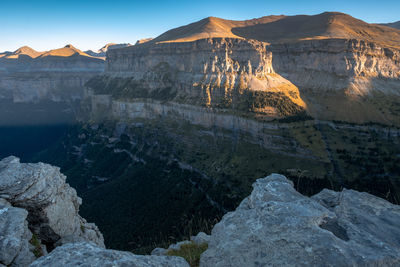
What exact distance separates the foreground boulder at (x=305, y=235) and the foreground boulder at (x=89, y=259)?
9.13ft

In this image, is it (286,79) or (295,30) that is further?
(295,30)

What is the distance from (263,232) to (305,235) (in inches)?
67.8

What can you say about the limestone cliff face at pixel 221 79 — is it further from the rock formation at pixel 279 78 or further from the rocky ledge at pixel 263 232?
the rocky ledge at pixel 263 232

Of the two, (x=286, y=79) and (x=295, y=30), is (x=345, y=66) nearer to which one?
(x=286, y=79)

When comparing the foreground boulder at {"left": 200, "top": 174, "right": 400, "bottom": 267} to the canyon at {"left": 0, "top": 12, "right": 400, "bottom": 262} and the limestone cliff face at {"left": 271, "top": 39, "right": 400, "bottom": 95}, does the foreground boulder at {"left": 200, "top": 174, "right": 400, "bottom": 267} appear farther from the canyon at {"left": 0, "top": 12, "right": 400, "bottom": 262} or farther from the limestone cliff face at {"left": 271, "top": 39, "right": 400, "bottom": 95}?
the limestone cliff face at {"left": 271, "top": 39, "right": 400, "bottom": 95}

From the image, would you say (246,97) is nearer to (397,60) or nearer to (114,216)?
(114,216)

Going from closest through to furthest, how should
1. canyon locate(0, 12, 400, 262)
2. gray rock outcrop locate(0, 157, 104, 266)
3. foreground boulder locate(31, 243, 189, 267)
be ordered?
foreground boulder locate(31, 243, 189, 267) < gray rock outcrop locate(0, 157, 104, 266) < canyon locate(0, 12, 400, 262)

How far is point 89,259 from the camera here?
9.26 meters

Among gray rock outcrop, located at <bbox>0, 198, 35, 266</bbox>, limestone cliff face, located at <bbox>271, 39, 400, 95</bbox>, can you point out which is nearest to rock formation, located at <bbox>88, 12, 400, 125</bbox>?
limestone cliff face, located at <bbox>271, 39, 400, 95</bbox>

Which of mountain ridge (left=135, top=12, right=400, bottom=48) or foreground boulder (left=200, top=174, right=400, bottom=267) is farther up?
mountain ridge (left=135, top=12, right=400, bottom=48)

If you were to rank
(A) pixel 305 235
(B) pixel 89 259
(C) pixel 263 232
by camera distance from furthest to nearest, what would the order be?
1. (C) pixel 263 232
2. (A) pixel 305 235
3. (B) pixel 89 259

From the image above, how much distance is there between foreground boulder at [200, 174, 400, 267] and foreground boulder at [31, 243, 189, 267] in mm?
2784

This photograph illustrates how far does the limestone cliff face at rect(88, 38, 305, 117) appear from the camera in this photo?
71250 mm

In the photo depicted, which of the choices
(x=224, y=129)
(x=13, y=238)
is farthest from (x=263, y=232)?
(x=224, y=129)
